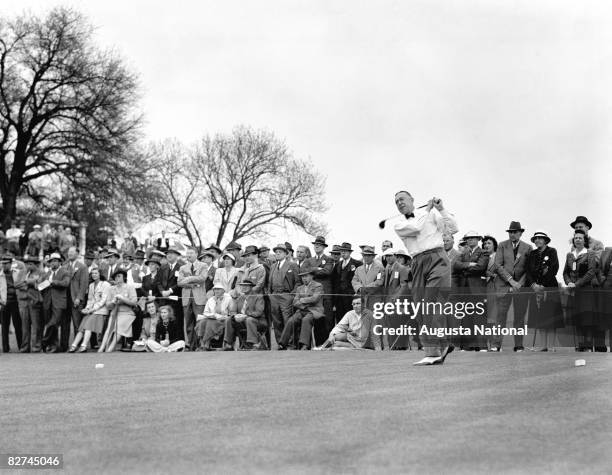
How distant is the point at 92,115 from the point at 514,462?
47246 mm

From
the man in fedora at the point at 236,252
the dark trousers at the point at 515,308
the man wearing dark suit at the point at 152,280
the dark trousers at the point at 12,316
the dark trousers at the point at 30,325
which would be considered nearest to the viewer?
the dark trousers at the point at 515,308

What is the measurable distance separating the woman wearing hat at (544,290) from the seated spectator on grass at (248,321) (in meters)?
5.80

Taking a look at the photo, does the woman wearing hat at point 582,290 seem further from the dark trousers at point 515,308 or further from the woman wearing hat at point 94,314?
the woman wearing hat at point 94,314

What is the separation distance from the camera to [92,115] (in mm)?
50531

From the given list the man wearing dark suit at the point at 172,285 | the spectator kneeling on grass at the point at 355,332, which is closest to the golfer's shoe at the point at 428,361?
the spectator kneeling on grass at the point at 355,332

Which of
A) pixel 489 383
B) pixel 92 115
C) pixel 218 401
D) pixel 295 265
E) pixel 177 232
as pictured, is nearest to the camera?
pixel 218 401

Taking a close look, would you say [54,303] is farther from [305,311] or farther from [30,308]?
[305,311]

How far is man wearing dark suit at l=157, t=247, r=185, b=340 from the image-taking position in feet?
70.5

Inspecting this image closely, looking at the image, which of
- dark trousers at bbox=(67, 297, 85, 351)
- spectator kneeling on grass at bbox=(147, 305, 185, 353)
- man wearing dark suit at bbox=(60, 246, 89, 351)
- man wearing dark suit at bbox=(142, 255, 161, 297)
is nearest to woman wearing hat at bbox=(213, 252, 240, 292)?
spectator kneeling on grass at bbox=(147, 305, 185, 353)

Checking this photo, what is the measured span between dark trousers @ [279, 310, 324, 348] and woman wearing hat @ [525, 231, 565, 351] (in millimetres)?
4658

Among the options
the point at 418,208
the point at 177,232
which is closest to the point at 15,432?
the point at 418,208

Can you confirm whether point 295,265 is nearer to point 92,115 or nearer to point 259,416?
point 259,416

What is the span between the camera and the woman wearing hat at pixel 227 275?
21.4 meters

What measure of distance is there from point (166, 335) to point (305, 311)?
339 centimetres
